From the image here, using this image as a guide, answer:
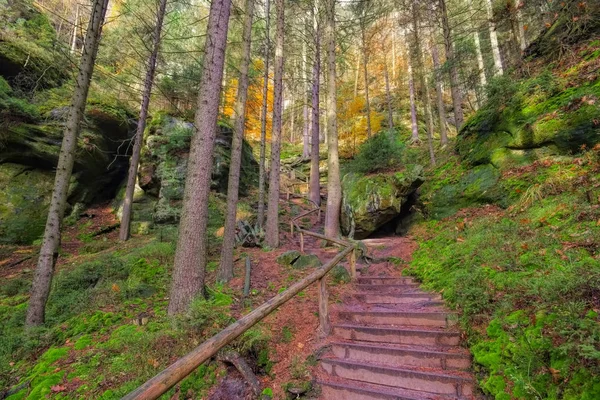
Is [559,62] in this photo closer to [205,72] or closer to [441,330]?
[441,330]

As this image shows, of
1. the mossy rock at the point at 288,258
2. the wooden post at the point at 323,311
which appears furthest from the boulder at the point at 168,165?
the wooden post at the point at 323,311

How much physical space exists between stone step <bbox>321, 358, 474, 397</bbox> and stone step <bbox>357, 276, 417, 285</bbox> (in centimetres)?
307

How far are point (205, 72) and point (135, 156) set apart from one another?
8.43m

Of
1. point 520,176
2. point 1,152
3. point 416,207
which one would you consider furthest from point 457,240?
point 1,152

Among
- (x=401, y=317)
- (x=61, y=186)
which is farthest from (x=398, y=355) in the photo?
(x=61, y=186)

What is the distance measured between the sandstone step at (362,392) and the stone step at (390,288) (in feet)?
9.24

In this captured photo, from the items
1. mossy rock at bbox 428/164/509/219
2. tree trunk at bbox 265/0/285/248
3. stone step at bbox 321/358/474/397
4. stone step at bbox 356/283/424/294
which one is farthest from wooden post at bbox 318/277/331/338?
mossy rock at bbox 428/164/509/219

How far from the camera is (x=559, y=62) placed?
835 centimetres

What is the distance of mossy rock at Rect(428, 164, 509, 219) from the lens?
8.12 metres

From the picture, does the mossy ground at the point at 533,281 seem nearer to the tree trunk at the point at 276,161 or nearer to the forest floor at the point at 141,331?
the forest floor at the point at 141,331

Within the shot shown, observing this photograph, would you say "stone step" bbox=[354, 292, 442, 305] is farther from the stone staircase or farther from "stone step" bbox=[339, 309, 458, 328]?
"stone step" bbox=[339, 309, 458, 328]

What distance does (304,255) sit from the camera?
877cm

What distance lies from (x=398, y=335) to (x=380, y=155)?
9.12m

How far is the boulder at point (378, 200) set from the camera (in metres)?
10.9
